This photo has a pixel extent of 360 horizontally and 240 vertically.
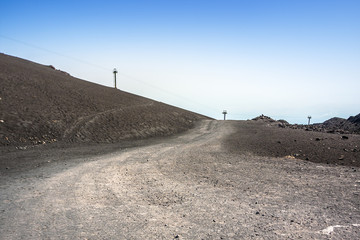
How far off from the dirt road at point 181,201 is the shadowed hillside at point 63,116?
650 cm

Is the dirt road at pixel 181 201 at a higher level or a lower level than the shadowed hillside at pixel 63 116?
lower

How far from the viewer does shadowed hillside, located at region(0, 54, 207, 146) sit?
1614 centimetres

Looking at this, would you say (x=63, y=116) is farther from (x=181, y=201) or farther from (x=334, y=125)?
(x=334, y=125)

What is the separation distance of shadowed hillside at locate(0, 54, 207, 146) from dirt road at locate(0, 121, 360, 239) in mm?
6495

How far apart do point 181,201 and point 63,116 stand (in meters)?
16.7

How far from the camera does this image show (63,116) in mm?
19828

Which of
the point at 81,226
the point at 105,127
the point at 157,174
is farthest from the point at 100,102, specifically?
the point at 81,226

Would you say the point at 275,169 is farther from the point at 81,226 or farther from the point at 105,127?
the point at 105,127

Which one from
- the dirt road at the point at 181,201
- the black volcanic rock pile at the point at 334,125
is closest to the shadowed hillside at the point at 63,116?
the dirt road at the point at 181,201

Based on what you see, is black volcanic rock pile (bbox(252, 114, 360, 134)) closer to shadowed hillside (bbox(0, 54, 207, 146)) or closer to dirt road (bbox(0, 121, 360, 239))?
shadowed hillside (bbox(0, 54, 207, 146))

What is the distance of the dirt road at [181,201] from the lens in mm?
4684

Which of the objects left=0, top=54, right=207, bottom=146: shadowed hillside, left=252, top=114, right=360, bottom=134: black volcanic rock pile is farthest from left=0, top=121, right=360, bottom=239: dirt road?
left=252, top=114, right=360, bottom=134: black volcanic rock pile

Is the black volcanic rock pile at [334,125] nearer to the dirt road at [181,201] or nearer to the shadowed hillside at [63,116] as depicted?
the shadowed hillside at [63,116]

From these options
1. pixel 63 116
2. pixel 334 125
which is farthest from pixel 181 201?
pixel 334 125
